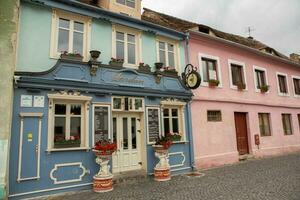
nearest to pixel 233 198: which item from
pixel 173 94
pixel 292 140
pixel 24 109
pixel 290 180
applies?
pixel 290 180

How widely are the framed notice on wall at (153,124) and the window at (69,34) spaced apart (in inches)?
137

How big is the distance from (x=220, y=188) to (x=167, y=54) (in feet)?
20.7

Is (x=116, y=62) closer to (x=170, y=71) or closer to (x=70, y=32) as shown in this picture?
(x=70, y=32)

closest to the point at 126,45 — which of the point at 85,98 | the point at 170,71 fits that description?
the point at 170,71

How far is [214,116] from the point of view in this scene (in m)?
12.2

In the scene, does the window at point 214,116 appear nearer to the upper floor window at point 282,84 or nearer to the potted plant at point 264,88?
the potted plant at point 264,88

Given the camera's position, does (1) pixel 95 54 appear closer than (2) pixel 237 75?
Yes

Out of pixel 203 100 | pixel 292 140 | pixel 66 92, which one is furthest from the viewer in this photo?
pixel 292 140

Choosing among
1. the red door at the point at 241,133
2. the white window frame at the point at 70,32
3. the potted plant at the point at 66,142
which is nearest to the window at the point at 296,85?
the red door at the point at 241,133

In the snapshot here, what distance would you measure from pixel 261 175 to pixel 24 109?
878 centimetres

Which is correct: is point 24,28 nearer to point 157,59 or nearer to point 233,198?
point 157,59

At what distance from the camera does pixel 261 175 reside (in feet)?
30.1

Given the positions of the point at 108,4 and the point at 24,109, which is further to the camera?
the point at 108,4

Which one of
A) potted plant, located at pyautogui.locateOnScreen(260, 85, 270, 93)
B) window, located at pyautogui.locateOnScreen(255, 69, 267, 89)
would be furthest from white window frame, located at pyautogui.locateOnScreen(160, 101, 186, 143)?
window, located at pyautogui.locateOnScreen(255, 69, 267, 89)
